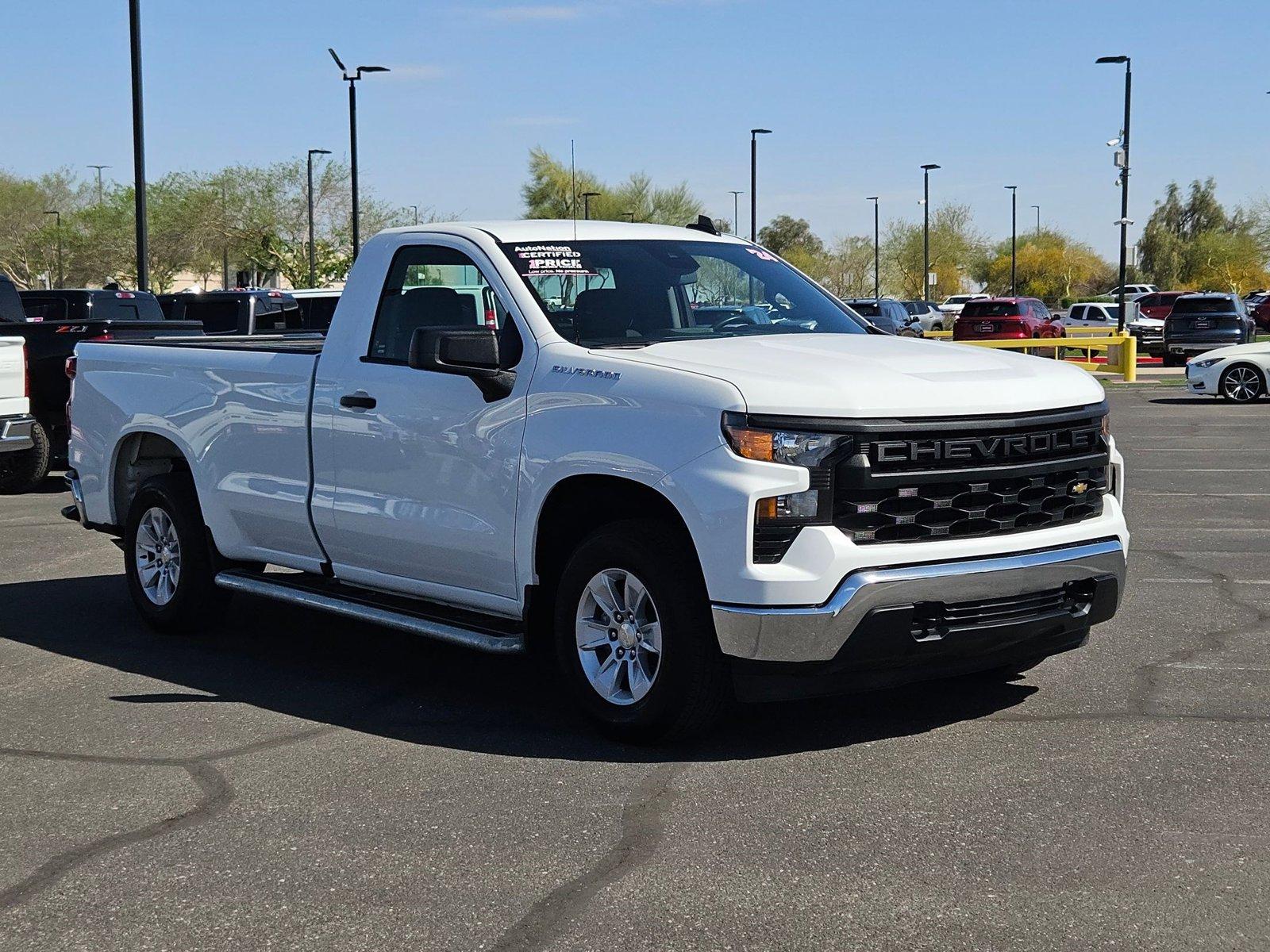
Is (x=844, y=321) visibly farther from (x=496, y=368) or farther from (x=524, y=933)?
(x=524, y=933)

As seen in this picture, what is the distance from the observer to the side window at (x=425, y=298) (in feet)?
23.3

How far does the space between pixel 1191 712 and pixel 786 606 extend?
6.37ft

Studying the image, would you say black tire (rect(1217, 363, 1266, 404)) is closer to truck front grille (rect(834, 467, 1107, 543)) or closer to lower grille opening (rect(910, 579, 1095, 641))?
truck front grille (rect(834, 467, 1107, 543))

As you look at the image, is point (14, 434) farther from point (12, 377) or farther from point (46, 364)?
point (46, 364)

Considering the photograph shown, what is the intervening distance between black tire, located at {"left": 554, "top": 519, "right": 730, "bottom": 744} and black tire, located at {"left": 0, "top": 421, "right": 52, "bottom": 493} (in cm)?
1047

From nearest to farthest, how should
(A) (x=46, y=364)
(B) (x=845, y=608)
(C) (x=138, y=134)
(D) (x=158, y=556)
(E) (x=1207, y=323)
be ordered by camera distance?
(B) (x=845, y=608), (D) (x=158, y=556), (A) (x=46, y=364), (C) (x=138, y=134), (E) (x=1207, y=323)

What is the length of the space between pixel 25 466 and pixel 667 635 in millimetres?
11086

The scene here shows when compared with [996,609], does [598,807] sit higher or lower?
lower

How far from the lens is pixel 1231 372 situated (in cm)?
2659

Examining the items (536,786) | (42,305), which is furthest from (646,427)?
(42,305)

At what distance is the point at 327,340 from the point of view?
24.5 ft

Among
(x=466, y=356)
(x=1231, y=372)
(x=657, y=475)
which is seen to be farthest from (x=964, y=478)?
(x=1231, y=372)

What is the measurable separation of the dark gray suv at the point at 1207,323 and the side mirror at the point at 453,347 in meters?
31.0

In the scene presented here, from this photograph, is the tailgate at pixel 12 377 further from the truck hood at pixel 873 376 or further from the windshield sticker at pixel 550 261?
the truck hood at pixel 873 376
